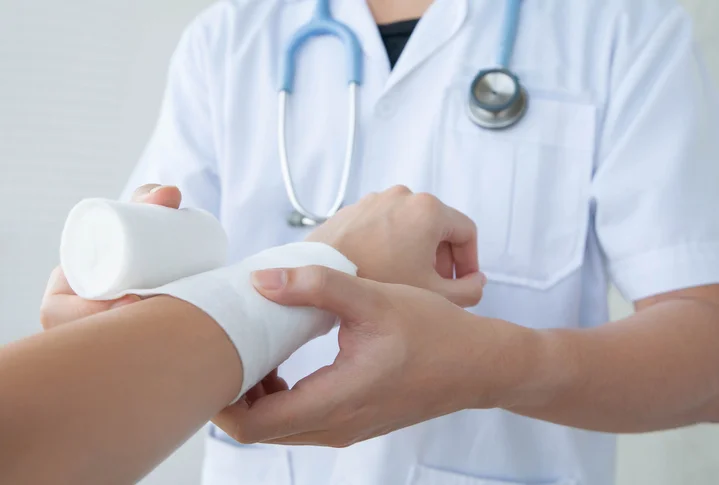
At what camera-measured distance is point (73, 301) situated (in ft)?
1.49

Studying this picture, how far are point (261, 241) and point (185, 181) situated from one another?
12cm

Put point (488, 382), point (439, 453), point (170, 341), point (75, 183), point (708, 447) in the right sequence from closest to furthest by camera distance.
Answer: point (170, 341)
point (488, 382)
point (439, 453)
point (708, 447)
point (75, 183)

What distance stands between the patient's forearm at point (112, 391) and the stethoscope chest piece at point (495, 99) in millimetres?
430

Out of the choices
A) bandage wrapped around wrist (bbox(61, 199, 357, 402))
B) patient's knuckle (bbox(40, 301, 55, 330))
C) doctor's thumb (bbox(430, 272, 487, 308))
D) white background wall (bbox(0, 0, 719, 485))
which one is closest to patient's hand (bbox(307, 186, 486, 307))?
doctor's thumb (bbox(430, 272, 487, 308))

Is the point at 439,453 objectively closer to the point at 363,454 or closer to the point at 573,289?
the point at 363,454

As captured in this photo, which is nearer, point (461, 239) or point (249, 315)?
point (249, 315)

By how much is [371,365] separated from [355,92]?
0.42 m

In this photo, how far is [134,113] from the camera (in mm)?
1246

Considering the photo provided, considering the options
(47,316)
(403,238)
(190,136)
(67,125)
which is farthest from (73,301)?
(67,125)

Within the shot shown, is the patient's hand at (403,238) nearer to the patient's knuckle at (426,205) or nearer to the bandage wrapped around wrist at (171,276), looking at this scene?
the patient's knuckle at (426,205)

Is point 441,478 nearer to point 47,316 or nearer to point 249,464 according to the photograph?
point 249,464

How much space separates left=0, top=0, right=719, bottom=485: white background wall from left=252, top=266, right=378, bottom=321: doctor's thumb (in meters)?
0.93

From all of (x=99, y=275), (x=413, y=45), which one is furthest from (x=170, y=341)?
(x=413, y=45)

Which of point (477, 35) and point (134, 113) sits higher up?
point (477, 35)
